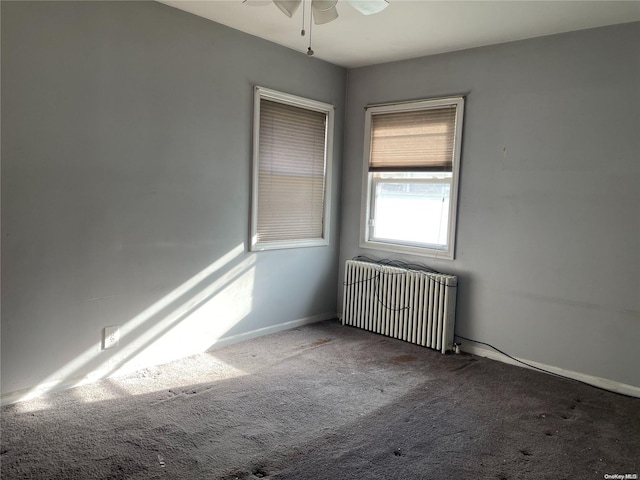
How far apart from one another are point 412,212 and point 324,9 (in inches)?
91.6

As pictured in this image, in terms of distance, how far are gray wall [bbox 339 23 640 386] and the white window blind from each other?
16 centimetres

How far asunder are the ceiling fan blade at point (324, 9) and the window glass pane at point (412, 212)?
206cm

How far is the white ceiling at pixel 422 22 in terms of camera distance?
3.10 m

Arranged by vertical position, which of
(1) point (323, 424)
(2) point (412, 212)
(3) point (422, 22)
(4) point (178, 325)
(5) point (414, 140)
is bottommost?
(1) point (323, 424)

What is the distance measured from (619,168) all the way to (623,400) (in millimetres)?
1595

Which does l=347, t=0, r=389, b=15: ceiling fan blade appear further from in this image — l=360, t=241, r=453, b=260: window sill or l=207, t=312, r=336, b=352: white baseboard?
l=207, t=312, r=336, b=352: white baseboard

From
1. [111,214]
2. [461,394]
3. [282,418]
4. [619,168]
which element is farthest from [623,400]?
[111,214]

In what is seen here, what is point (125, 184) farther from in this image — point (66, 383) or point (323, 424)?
point (323, 424)

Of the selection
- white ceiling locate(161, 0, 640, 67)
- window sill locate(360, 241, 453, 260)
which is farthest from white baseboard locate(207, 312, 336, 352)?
white ceiling locate(161, 0, 640, 67)

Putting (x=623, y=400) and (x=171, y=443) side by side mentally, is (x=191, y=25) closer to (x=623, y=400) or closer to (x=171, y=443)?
(x=171, y=443)

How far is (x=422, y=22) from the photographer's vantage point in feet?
11.3

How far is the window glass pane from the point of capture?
4.23 metres

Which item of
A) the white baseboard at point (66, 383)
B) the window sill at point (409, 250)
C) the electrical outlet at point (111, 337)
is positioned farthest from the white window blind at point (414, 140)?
the electrical outlet at point (111, 337)

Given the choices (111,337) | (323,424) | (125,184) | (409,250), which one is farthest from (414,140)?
(111,337)
